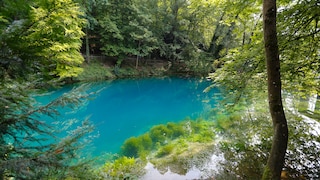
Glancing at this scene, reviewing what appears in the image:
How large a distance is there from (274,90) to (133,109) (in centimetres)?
765

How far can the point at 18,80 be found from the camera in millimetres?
1422

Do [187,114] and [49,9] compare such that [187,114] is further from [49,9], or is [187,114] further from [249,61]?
[49,9]

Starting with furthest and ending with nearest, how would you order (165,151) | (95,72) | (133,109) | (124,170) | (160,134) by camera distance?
(95,72), (133,109), (160,134), (165,151), (124,170)

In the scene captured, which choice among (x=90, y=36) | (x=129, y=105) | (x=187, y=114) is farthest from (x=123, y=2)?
(x=187, y=114)

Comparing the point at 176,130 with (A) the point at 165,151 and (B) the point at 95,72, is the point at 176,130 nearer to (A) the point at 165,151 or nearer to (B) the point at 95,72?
(A) the point at 165,151

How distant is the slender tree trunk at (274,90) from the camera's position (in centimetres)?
225

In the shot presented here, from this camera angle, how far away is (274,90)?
235cm

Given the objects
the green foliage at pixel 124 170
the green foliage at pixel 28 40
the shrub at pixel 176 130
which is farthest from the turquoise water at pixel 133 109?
the green foliage at pixel 28 40

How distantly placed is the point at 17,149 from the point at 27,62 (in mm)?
651

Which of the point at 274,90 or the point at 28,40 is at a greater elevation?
the point at 28,40

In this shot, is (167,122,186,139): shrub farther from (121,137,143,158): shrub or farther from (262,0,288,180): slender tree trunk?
(262,0,288,180): slender tree trunk

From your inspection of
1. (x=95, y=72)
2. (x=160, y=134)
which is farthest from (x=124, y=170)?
(x=95, y=72)

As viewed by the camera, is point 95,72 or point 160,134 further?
point 95,72

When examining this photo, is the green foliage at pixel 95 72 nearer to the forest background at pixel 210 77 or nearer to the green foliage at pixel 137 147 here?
the forest background at pixel 210 77
